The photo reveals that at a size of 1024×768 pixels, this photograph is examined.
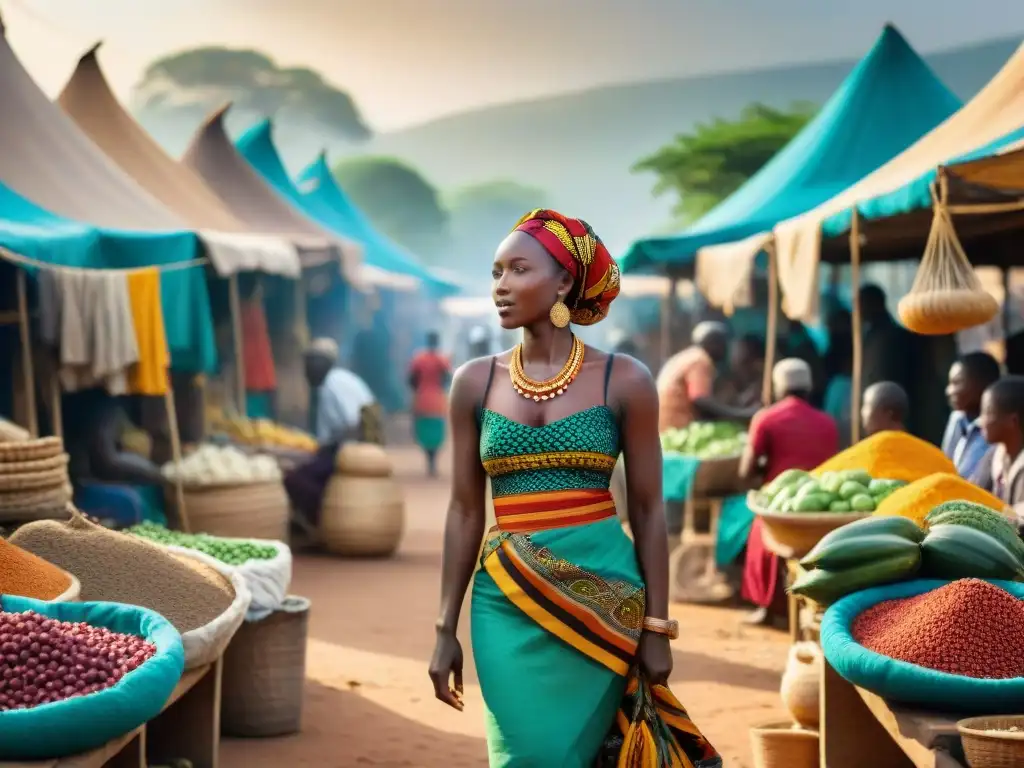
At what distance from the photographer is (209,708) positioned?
4570 mm

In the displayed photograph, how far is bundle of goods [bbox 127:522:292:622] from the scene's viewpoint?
5.39 m

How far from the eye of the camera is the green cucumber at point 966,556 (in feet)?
12.5

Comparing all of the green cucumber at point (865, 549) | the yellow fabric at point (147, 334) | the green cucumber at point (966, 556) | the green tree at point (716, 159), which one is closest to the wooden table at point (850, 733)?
the green cucumber at point (865, 549)

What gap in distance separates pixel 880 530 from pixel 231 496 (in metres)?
6.07

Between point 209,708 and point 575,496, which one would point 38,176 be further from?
point 575,496

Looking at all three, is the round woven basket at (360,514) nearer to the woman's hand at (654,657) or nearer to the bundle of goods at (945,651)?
the bundle of goods at (945,651)

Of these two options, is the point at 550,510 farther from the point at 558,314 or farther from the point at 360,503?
the point at 360,503

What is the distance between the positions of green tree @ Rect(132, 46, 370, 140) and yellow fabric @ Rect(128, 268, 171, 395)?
3940 inches

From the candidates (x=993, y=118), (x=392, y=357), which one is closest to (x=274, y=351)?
(x=392, y=357)

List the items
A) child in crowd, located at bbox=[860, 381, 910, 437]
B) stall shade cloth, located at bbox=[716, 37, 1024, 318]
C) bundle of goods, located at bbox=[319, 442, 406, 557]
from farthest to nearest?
bundle of goods, located at bbox=[319, 442, 406, 557], stall shade cloth, located at bbox=[716, 37, 1024, 318], child in crowd, located at bbox=[860, 381, 910, 437]

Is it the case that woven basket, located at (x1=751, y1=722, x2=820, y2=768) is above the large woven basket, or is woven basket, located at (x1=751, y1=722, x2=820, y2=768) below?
below

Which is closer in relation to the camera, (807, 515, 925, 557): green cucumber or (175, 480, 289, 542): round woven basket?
(807, 515, 925, 557): green cucumber

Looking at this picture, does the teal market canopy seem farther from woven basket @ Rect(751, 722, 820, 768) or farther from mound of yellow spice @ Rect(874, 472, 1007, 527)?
woven basket @ Rect(751, 722, 820, 768)

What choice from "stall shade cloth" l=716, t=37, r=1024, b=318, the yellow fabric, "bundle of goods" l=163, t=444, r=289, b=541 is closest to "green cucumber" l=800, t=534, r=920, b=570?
"stall shade cloth" l=716, t=37, r=1024, b=318
